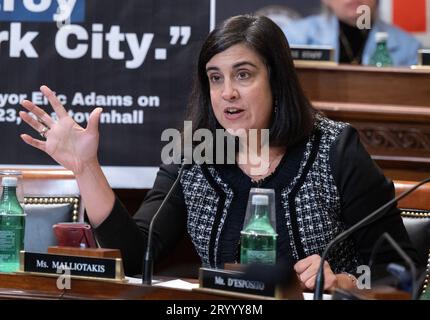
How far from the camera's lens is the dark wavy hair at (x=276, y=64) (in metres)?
2.33

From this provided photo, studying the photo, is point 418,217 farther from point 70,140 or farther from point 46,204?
point 46,204

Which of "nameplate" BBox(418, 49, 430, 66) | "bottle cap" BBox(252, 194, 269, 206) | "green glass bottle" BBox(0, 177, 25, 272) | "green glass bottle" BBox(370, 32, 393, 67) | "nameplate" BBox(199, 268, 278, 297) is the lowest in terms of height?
"nameplate" BBox(199, 268, 278, 297)

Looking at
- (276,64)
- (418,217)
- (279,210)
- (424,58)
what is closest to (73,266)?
(279,210)

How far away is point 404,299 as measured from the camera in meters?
1.30

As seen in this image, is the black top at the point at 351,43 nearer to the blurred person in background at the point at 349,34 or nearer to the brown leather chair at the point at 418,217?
the blurred person in background at the point at 349,34

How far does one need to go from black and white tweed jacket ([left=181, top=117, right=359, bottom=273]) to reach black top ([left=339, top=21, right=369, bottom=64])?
1451 mm

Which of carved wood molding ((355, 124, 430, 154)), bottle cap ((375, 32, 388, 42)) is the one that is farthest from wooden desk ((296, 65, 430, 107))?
bottle cap ((375, 32, 388, 42))

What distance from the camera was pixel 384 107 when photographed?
321 cm

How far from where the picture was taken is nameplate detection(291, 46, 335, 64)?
3.33 metres

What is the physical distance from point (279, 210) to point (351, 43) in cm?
174

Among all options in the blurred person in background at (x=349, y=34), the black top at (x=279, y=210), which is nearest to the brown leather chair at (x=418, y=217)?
the black top at (x=279, y=210)

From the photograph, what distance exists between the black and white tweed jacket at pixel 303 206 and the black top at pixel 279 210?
22mm

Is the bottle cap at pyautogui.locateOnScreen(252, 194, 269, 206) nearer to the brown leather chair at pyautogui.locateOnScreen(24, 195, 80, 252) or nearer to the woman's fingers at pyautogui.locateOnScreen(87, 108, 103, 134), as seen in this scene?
the woman's fingers at pyautogui.locateOnScreen(87, 108, 103, 134)
